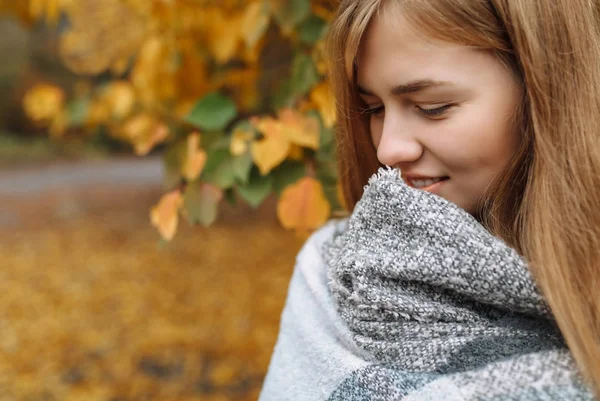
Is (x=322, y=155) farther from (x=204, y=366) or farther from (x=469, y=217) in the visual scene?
(x=204, y=366)

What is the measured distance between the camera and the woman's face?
1.00 metres

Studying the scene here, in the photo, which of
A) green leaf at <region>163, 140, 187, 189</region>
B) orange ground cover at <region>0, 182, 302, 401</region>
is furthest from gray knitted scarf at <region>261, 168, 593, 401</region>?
orange ground cover at <region>0, 182, 302, 401</region>

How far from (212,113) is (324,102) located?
36 centimetres

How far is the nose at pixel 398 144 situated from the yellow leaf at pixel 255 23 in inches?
34.6

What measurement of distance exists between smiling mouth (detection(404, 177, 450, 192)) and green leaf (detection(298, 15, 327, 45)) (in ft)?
3.00

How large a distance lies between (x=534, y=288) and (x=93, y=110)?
7.78 feet

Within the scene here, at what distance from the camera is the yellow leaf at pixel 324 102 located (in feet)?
5.80

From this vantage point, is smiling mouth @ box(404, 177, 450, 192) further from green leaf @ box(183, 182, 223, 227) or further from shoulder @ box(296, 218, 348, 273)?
green leaf @ box(183, 182, 223, 227)

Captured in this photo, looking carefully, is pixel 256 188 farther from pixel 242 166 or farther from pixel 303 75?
pixel 303 75

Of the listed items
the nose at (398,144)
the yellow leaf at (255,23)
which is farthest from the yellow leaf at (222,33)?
the nose at (398,144)

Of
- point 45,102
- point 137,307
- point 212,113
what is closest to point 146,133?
point 212,113

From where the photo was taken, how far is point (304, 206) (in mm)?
1832

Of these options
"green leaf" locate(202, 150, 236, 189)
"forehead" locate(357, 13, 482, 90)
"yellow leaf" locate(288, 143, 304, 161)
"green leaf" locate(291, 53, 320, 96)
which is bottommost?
"green leaf" locate(202, 150, 236, 189)

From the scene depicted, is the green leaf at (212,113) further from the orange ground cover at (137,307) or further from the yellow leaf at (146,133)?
the orange ground cover at (137,307)
